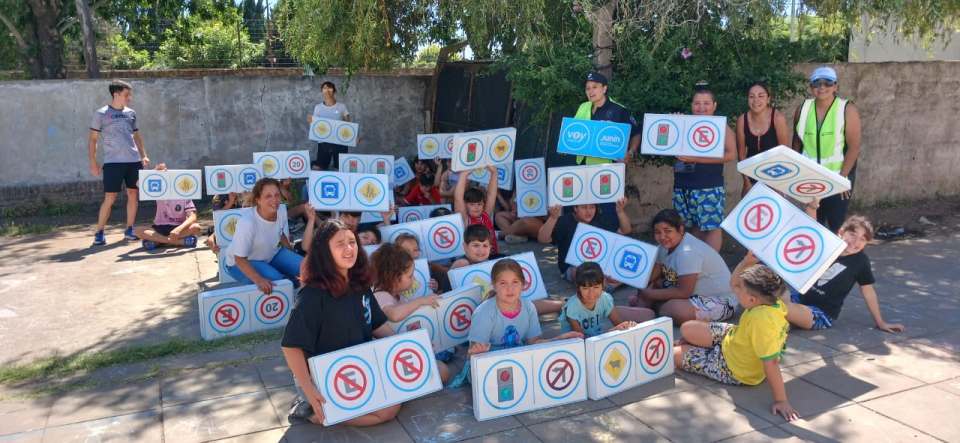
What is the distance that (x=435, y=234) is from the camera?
692 cm

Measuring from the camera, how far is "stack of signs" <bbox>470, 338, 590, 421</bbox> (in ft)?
14.5

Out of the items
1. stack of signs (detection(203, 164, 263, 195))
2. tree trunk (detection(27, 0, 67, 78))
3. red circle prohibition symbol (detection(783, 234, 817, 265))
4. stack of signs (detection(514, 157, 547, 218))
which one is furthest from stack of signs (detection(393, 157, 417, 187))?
tree trunk (detection(27, 0, 67, 78))

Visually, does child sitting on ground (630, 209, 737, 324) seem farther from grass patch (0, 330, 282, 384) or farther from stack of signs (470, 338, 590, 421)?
grass patch (0, 330, 282, 384)

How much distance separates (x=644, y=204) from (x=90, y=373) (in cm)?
629

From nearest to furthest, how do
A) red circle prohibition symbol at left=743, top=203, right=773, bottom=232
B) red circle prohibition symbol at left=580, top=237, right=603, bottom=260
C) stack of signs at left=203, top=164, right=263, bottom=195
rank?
red circle prohibition symbol at left=743, top=203, right=773, bottom=232
red circle prohibition symbol at left=580, top=237, right=603, bottom=260
stack of signs at left=203, top=164, right=263, bottom=195

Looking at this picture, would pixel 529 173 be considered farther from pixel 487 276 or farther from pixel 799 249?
pixel 799 249

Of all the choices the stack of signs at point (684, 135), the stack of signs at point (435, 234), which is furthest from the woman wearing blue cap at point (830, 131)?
the stack of signs at point (435, 234)

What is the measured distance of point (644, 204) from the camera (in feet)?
30.9

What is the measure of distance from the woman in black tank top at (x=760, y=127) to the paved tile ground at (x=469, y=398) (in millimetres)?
1484

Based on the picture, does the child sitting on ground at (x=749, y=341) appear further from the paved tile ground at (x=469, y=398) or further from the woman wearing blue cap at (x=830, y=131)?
the woman wearing blue cap at (x=830, y=131)

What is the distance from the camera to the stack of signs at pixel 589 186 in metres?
7.10

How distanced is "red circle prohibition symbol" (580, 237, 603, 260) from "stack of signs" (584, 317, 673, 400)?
1.56 meters

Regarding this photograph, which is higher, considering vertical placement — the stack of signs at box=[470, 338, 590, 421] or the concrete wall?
the concrete wall

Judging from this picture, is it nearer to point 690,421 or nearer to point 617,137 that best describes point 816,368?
point 690,421
